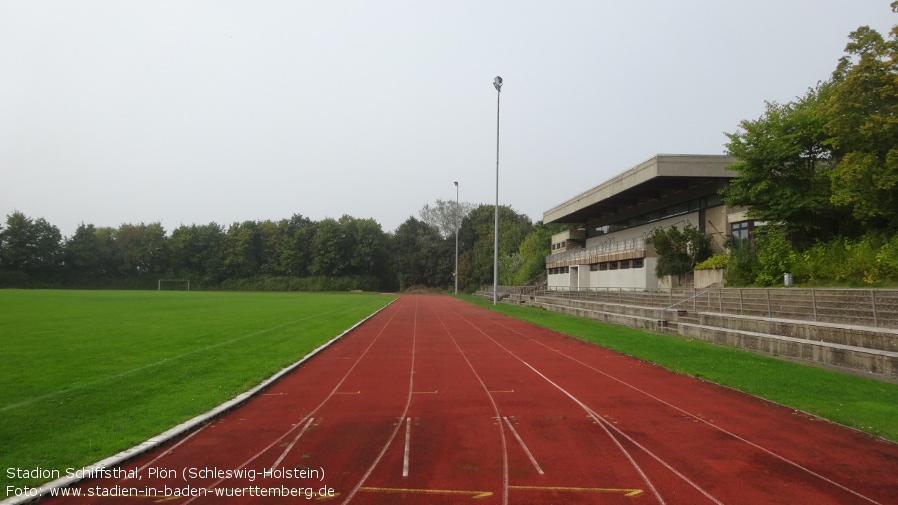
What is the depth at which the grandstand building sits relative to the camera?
32156 millimetres

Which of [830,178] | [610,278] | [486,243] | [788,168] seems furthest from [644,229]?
[486,243]

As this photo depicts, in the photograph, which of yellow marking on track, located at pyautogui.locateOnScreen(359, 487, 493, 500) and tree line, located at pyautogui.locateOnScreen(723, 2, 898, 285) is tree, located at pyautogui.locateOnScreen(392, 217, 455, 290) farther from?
yellow marking on track, located at pyautogui.locateOnScreen(359, 487, 493, 500)

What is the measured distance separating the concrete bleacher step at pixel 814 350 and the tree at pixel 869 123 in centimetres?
657

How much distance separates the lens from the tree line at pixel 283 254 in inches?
3664

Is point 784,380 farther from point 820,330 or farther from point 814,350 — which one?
point 820,330

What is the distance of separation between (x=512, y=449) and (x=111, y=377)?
829 cm

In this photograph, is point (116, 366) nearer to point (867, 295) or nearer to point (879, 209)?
point (867, 295)

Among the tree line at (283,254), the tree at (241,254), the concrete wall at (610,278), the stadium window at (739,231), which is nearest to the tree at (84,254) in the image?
the tree line at (283,254)

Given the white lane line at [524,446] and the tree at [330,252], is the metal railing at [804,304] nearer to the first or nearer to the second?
the white lane line at [524,446]

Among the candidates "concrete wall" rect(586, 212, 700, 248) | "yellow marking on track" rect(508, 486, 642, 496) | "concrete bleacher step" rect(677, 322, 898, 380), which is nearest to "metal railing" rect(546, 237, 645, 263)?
"concrete wall" rect(586, 212, 700, 248)

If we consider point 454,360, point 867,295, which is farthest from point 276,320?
point 867,295

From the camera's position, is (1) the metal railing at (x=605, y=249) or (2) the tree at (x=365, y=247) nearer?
(1) the metal railing at (x=605, y=249)

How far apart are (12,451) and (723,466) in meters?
8.22

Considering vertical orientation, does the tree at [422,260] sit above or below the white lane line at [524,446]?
above
